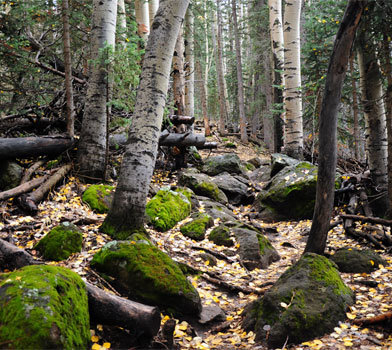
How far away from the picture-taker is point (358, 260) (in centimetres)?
443

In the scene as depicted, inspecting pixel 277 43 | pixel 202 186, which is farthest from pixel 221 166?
pixel 277 43

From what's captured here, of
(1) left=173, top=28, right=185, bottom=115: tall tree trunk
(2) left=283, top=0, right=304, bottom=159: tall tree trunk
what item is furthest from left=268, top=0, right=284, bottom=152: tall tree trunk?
(1) left=173, top=28, right=185, bottom=115: tall tree trunk

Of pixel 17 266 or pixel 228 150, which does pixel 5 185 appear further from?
pixel 228 150

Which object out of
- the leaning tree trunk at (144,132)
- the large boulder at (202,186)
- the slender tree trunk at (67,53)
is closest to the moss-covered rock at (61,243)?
the leaning tree trunk at (144,132)

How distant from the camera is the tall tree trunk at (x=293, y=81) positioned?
30.6 ft

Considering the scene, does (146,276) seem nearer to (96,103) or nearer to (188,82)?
(96,103)

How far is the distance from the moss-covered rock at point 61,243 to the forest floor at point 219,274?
0.11 meters

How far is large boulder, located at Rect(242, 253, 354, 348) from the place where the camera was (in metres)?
2.92

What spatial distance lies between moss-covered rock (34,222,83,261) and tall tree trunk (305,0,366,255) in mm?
3358

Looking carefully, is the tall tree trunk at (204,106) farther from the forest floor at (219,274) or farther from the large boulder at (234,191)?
the forest floor at (219,274)

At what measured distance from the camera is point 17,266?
322cm

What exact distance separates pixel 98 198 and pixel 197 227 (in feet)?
6.74

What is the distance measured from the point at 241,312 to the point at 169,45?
13.0 ft

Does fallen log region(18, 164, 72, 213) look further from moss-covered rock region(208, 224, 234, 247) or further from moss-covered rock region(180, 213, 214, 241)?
moss-covered rock region(208, 224, 234, 247)
